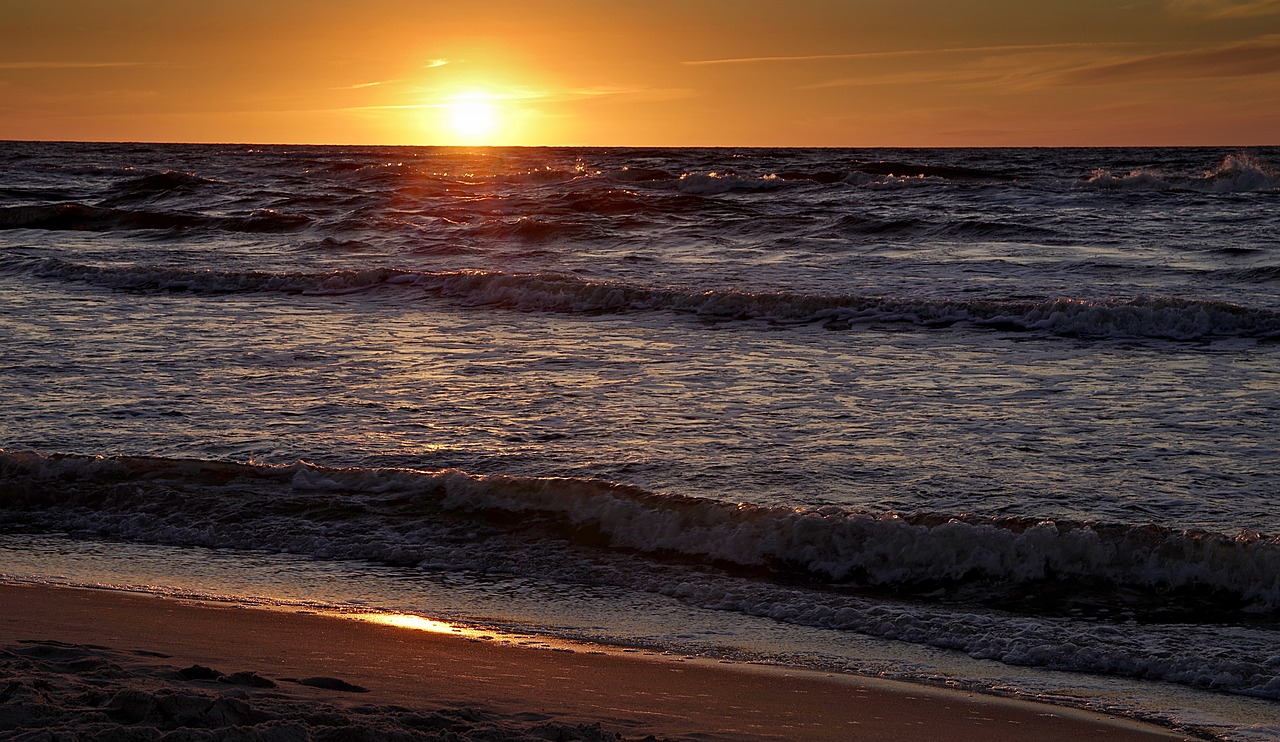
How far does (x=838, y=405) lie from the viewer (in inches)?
352

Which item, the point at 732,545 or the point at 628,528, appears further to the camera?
the point at 628,528

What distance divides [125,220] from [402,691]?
91.3 feet

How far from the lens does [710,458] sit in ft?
24.2

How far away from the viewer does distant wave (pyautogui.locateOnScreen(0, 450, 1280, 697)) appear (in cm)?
504

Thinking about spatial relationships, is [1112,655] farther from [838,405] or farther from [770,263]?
[770,263]

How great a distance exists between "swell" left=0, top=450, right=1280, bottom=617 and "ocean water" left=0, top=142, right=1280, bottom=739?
0.02 m

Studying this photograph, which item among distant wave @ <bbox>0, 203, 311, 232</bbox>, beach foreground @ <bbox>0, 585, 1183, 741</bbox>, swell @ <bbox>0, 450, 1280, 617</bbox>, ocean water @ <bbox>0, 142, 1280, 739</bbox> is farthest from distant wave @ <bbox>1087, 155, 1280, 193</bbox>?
beach foreground @ <bbox>0, 585, 1183, 741</bbox>

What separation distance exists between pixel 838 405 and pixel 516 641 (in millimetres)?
4762

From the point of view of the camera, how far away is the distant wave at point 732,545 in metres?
5.04

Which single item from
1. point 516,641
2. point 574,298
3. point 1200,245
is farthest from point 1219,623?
point 1200,245

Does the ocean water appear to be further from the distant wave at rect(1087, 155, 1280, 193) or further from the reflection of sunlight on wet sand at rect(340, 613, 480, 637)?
the distant wave at rect(1087, 155, 1280, 193)

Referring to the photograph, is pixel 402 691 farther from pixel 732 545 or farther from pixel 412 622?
pixel 732 545

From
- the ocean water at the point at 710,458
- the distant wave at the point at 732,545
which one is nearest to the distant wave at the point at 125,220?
the ocean water at the point at 710,458

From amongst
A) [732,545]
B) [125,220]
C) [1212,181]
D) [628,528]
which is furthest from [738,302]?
[1212,181]
